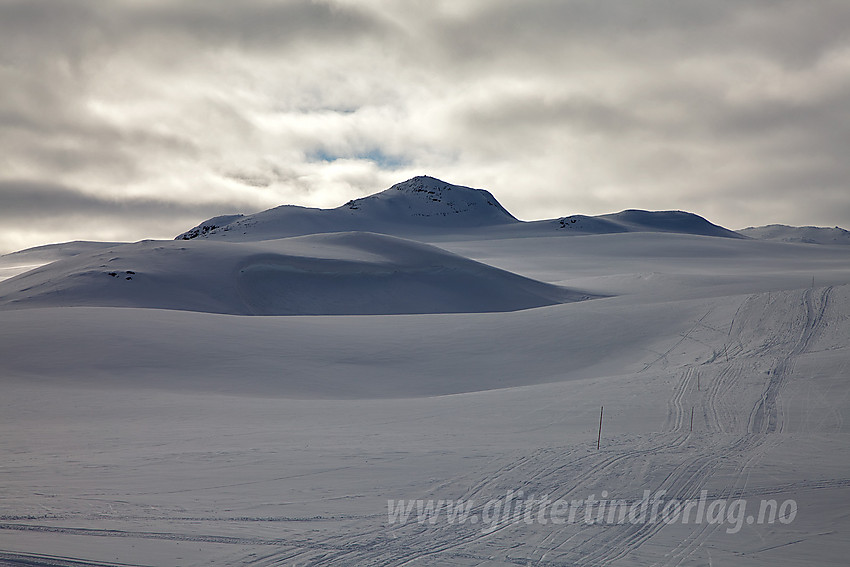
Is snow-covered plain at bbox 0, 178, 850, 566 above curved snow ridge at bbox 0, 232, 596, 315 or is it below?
below

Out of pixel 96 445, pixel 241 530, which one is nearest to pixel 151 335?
pixel 96 445

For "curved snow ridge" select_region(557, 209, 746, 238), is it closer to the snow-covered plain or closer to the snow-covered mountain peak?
the snow-covered mountain peak

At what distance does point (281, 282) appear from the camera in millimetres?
44531

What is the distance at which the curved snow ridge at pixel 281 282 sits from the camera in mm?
38469

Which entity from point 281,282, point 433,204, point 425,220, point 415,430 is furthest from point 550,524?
point 433,204

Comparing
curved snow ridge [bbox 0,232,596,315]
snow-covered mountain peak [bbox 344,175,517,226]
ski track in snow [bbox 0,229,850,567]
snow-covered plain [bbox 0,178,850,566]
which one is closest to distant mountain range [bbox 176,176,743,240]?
snow-covered mountain peak [bbox 344,175,517,226]

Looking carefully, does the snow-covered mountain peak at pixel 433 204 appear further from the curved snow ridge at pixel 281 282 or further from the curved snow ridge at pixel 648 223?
the curved snow ridge at pixel 281 282

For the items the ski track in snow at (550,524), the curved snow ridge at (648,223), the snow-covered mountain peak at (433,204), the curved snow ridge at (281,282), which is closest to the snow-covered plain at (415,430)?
the ski track in snow at (550,524)

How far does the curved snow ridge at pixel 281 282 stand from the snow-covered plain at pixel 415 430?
1525 cm

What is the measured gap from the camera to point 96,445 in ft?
34.4

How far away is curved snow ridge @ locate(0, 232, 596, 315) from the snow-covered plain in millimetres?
15246

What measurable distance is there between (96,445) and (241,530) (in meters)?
5.29

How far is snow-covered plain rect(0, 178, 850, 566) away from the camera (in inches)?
259

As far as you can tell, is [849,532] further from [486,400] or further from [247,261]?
[247,261]
